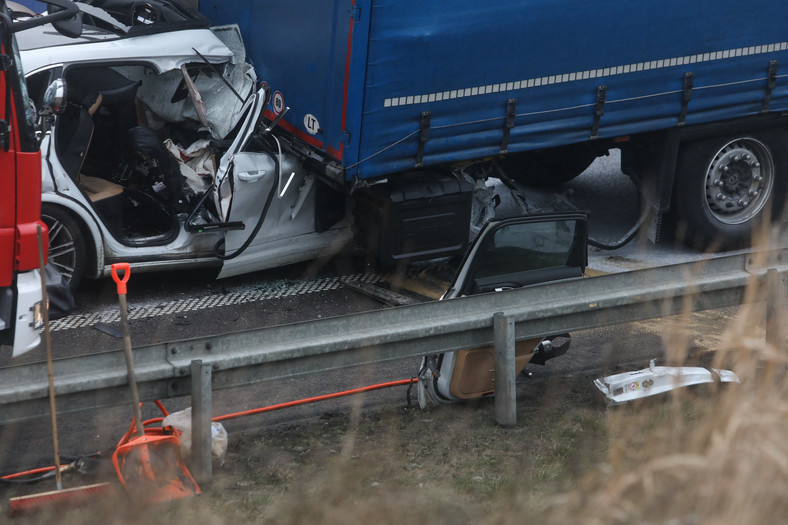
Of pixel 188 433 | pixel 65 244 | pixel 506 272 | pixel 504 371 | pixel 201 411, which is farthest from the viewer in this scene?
pixel 65 244

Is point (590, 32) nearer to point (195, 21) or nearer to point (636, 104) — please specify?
point (636, 104)

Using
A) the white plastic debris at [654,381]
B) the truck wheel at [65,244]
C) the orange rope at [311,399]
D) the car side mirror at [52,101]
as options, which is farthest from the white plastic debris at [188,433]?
the truck wheel at [65,244]

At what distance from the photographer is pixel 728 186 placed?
359 inches

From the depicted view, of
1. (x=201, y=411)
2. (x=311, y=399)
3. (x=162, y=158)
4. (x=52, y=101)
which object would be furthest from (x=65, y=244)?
(x=201, y=411)

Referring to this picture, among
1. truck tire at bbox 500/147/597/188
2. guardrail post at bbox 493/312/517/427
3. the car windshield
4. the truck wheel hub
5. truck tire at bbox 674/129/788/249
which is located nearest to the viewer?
guardrail post at bbox 493/312/517/427

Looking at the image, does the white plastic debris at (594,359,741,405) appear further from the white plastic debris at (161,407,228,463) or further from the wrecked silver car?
the wrecked silver car

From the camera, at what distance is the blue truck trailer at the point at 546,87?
24.0ft

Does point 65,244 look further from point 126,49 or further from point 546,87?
point 546,87

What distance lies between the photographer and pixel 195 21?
785 cm

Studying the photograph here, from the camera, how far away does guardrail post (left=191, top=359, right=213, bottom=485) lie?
4426 mm

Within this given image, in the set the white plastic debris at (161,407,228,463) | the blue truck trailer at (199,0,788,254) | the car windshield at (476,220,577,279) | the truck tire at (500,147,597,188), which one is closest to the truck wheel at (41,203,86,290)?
the blue truck trailer at (199,0,788,254)

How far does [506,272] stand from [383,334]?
1.14 metres

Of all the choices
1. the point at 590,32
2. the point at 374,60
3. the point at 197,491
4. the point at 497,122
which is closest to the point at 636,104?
the point at 590,32

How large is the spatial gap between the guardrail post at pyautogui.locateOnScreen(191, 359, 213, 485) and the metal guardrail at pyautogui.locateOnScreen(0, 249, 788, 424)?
0.15 feet
